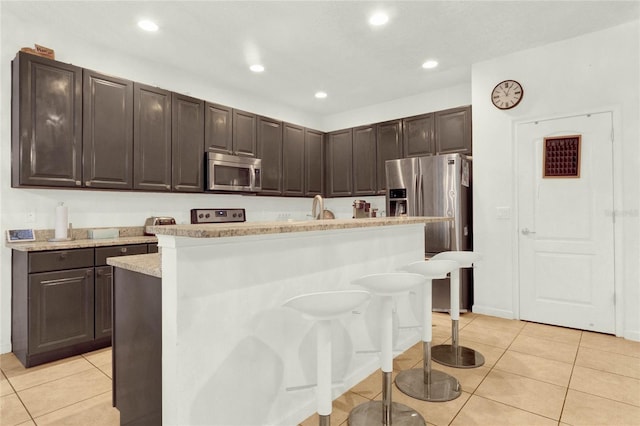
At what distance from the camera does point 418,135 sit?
15.6 feet

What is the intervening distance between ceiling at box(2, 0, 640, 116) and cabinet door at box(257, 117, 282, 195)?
66 cm

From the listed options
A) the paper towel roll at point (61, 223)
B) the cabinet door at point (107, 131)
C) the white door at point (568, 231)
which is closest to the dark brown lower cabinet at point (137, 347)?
the paper towel roll at point (61, 223)

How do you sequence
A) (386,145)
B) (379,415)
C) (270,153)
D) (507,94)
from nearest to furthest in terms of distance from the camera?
(379,415)
(507,94)
(270,153)
(386,145)

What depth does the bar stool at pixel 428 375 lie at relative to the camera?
2.23 meters

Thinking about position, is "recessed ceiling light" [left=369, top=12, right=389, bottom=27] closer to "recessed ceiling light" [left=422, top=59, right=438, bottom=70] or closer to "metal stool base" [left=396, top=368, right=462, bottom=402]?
"recessed ceiling light" [left=422, top=59, right=438, bottom=70]

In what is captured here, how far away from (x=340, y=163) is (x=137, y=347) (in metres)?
4.41

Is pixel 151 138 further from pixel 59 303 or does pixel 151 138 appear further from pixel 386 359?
pixel 386 359

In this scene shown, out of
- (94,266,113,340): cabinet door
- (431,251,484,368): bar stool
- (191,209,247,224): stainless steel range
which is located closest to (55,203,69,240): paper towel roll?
(94,266,113,340): cabinet door

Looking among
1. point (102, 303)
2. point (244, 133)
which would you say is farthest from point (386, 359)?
point (244, 133)

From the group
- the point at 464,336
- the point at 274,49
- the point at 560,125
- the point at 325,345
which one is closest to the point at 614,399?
the point at 464,336

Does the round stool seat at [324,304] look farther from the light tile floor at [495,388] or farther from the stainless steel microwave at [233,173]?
the stainless steel microwave at [233,173]

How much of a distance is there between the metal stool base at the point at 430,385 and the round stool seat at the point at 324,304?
1.14 meters

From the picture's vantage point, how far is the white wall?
10.4 feet

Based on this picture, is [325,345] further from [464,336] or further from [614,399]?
[464,336]
